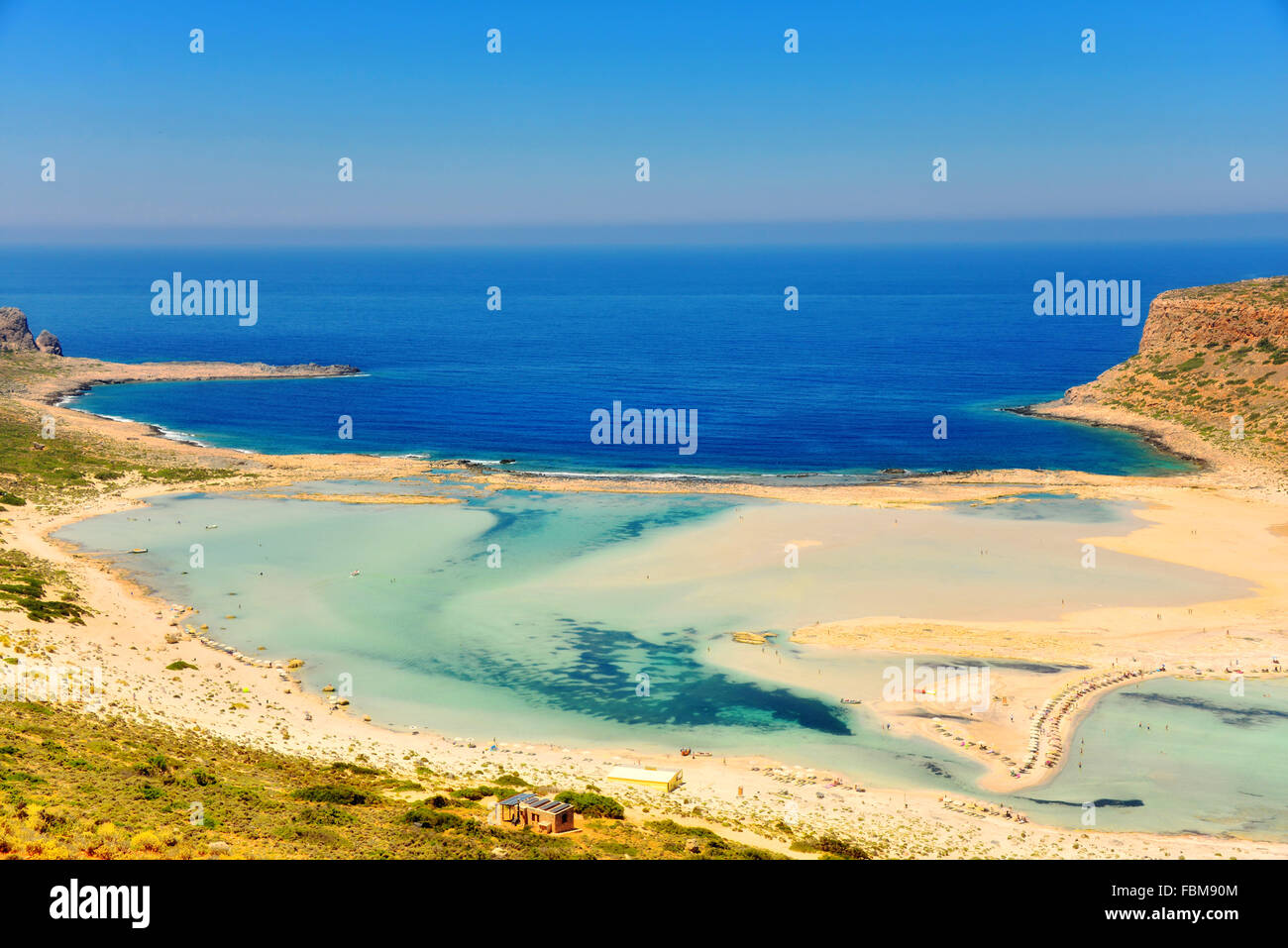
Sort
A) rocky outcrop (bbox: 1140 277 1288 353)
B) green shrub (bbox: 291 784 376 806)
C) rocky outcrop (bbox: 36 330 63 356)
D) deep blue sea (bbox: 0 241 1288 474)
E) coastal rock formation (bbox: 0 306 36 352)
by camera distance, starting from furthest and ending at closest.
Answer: rocky outcrop (bbox: 36 330 63 356) → coastal rock formation (bbox: 0 306 36 352) → rocky outcrop (bbox: 1140 277 1288 353) → deep blue sea (bbox: 0 241 1288 474) → green shrub (bbox: 291 784 376 806)

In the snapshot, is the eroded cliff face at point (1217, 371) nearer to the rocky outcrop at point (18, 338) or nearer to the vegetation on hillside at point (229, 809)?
the vegetation on hillside at point (229, 809)

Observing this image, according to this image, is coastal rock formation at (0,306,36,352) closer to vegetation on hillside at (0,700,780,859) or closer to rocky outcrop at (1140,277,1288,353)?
vegetation on hillside at (0,700,780,859)

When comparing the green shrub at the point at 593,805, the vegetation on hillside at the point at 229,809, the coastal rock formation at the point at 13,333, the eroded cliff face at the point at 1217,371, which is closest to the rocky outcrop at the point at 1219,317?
the eroded cliff face at the point at 1217,371

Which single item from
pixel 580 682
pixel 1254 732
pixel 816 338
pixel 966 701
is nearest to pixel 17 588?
pixel 580 682

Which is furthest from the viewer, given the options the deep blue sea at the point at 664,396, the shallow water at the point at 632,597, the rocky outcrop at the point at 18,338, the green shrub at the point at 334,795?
the rocky outcrop at the point at 18,338

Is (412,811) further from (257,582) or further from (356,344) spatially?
(356,344)

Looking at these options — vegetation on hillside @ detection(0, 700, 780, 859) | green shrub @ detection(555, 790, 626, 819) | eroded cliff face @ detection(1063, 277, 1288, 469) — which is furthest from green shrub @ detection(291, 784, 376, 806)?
eroded cliff face @ detection(1063, 277, 1288, 469)

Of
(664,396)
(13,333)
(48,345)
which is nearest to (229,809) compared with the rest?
(664,396)
